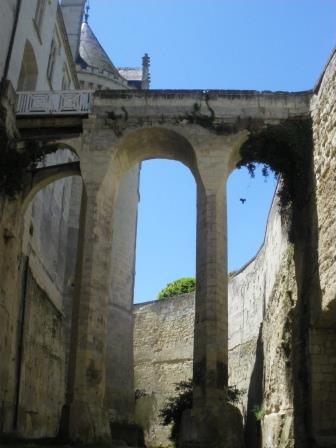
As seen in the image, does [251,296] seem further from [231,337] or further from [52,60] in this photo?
[52,60]

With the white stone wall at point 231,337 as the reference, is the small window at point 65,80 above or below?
above

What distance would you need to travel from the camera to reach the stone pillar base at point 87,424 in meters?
9.67

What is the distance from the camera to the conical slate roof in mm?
25828

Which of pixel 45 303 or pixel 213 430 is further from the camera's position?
pixel 45 303

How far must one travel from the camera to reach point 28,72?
15.2 meters

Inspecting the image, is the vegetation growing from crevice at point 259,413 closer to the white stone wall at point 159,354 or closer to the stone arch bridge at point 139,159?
the stone arch bridge at point 139,159

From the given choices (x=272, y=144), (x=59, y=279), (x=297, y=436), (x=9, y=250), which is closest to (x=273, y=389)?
(x=297, y=436)

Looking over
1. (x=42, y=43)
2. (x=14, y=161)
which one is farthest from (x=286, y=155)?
(x=42, y=43)

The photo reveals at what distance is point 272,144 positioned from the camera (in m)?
12.4

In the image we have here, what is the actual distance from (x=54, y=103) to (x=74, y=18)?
12.6 m

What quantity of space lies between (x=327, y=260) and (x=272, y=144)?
3572 millimetres

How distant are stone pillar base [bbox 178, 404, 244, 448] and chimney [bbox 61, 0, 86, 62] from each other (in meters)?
17.8

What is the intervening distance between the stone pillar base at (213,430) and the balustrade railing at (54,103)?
6.74 metres

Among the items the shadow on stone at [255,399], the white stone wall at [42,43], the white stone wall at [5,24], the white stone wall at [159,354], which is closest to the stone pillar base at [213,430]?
the shadow on stone at [255,399]
